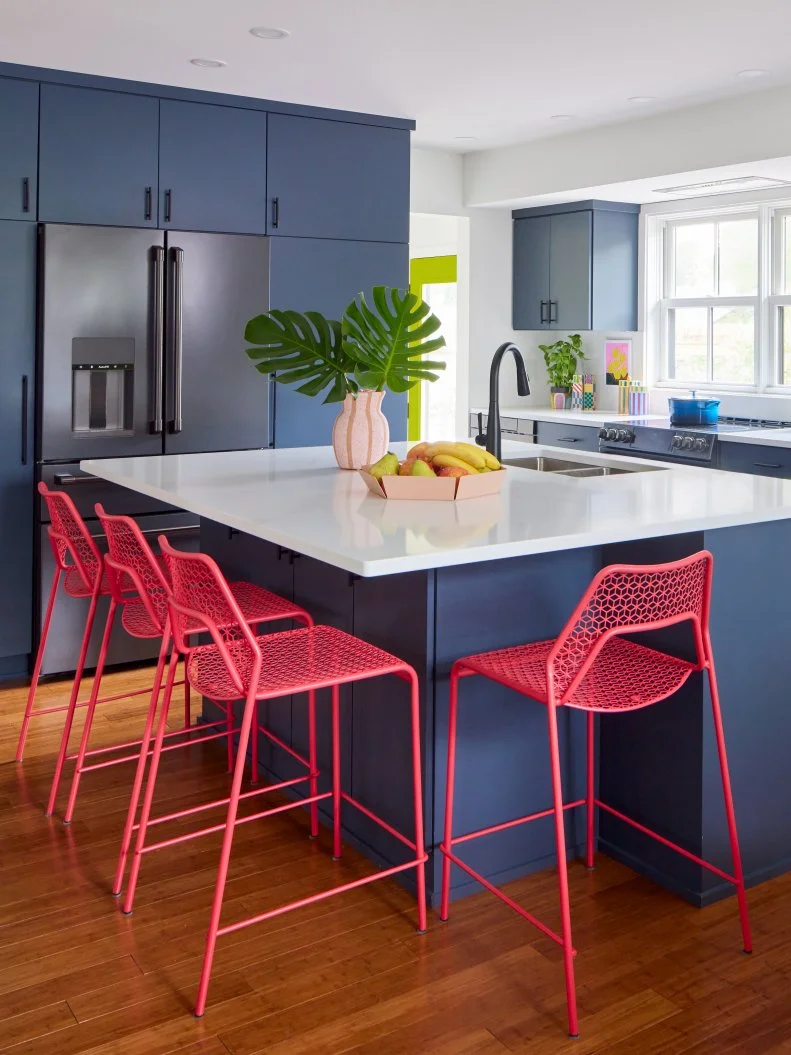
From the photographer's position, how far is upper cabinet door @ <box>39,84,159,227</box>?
13.9ft

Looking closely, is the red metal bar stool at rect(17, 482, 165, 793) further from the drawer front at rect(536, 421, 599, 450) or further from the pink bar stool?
the drawer front at rect(536, 421, 599, 450)

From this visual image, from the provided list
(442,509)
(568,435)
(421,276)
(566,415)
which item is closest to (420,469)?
(442,509)

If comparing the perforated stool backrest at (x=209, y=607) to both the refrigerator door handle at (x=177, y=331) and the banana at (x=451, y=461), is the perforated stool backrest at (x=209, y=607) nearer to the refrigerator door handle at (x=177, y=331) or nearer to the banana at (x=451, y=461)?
the banana at (x=451, y=461)

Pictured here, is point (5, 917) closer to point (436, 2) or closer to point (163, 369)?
point (163, 369)

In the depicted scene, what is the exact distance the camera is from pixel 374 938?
2453 millimetres

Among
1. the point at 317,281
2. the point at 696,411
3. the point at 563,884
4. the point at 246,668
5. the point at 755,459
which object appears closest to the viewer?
the point at 563,884

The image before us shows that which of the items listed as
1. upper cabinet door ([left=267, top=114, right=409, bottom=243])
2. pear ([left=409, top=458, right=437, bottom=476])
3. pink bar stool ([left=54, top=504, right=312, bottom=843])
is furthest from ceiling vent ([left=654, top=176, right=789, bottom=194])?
pink bar stool ([left=54, top=504, right=312, bottom=843])

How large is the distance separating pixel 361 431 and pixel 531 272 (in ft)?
11.9

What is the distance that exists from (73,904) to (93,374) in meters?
2.36

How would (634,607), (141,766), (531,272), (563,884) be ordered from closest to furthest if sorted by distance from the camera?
1. (563,884)
2. (634,607)
3. (141,766)
4. (531,272)

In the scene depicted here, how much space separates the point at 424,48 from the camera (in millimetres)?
4035

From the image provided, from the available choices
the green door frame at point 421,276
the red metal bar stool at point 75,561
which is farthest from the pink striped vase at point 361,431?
the green door frame at point 421,276

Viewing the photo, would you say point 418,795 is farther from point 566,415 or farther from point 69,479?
point 566,415

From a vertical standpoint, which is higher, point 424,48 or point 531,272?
point 424,48
